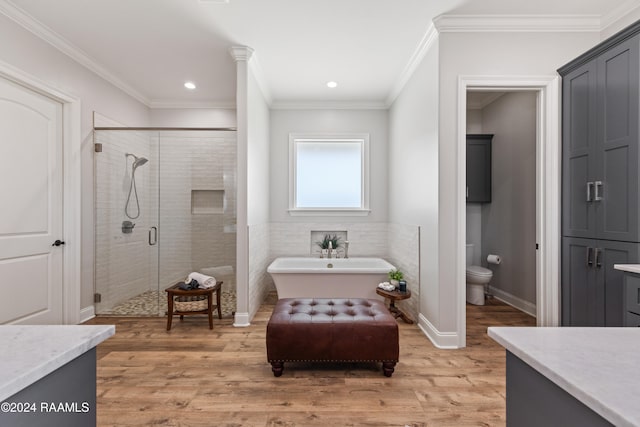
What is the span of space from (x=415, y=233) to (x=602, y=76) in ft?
6.42

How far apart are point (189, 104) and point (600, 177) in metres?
4.95

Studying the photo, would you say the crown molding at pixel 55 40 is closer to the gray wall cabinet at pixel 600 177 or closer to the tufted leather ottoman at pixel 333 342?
the tufted leather ottoman at pixel 333 342

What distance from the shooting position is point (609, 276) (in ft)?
7.66

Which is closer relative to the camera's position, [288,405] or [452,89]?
[288,405]

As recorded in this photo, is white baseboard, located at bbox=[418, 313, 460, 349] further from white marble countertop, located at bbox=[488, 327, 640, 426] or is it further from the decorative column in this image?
white marble countertop, located at bbox=[488, 327, 640, 426]

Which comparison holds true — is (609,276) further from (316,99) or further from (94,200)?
(94,200)

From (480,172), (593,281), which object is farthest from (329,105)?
(593,281)

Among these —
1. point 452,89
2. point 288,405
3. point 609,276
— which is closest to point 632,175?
point 609,276

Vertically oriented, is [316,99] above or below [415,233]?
above

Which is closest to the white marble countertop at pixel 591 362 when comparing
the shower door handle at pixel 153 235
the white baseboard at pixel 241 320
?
the white baseboard at pixel 241 320

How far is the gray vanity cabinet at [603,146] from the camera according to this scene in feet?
7.14

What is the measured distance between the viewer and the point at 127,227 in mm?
3719

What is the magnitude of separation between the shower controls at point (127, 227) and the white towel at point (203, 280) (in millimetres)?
952

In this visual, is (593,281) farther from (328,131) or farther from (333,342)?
(328,131)
